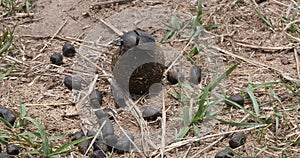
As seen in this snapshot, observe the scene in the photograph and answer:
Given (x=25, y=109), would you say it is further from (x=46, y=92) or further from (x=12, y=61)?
(x=12, y=61)

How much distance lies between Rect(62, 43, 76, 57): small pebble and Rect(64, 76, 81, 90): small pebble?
0.29 meters

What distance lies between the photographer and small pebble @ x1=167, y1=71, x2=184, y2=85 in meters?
3.86

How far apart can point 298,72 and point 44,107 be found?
163 centimetres

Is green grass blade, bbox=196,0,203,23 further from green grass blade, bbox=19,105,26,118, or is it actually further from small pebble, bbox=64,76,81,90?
green grass blade, bbox=19,105,26,118

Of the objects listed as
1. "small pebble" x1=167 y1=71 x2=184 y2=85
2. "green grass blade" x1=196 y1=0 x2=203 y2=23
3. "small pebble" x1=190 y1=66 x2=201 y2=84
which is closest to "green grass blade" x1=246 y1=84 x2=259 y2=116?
"small pebble" x1=190 y1=66 x2=201 y2=84

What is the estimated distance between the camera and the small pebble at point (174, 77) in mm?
3859

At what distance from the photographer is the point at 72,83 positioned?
3.88 meters

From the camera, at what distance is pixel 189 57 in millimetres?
4039

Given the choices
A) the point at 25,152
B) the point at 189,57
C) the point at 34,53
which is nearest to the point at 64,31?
the point at 34,53

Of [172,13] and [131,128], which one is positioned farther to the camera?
[172,13]

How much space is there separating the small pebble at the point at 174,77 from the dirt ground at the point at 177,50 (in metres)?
0.05

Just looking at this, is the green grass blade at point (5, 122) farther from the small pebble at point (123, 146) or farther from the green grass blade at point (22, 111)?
the small pebble at point (123, 146)

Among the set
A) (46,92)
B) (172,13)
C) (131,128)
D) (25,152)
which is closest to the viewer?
(25,152)

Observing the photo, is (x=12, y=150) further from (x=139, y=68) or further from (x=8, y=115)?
(x=139, y=68)
